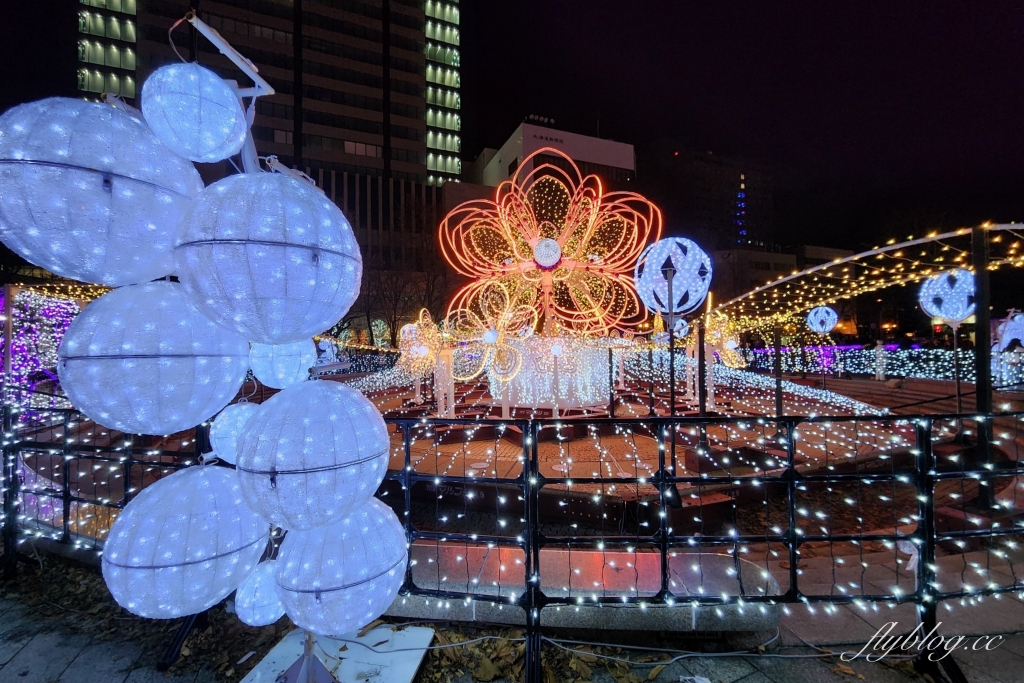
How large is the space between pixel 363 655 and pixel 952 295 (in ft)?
46.4

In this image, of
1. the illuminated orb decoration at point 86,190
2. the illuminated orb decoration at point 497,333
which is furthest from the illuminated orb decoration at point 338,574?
the illuminated orb decoration at point 497,333

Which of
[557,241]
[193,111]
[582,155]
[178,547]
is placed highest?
[582,155]

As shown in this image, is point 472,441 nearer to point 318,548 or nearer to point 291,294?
point 318,548

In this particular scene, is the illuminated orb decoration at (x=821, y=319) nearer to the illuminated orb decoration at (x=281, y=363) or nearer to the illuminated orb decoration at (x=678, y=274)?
the illuminated orb decoration at (x=678, y=274)

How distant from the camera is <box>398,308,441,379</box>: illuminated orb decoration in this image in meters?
11.0

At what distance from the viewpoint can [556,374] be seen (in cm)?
1041

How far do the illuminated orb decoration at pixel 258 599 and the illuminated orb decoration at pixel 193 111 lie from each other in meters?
2.38

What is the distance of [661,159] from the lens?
81.4 metres

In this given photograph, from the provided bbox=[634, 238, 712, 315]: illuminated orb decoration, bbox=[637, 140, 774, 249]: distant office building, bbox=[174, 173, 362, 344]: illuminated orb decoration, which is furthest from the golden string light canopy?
bbox=[637, 140, 774, 249]: distant office building

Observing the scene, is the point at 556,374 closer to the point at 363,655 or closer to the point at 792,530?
the point at 792,530

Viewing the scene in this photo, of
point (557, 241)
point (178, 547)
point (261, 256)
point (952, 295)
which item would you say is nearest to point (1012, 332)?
point (952, 295)

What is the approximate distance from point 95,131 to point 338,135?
56.5m

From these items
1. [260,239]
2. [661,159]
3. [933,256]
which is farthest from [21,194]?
[661,159]

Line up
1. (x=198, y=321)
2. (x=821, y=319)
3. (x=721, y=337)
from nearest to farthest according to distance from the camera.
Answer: (x=198, y=321) → (x=721, y=337) → (x=821, y=319)
